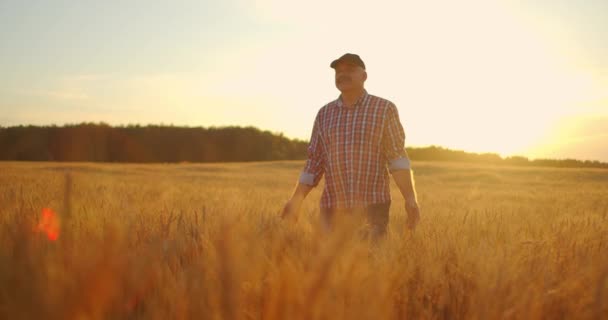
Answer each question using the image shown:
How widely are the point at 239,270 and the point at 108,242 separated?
11.9 inches

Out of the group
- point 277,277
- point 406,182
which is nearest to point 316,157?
point 406,182

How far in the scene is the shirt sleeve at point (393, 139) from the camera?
4.33 meters

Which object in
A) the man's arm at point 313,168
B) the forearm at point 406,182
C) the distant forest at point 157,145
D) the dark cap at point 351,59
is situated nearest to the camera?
the forearm at point 406,182

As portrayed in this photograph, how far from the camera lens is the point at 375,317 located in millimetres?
1187

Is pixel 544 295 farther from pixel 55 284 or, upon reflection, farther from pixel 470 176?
pixel 470 176

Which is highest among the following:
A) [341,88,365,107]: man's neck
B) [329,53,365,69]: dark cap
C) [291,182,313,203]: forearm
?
[329,53,365,69]: dark cap

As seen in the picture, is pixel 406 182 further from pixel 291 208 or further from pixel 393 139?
pixel 291 208

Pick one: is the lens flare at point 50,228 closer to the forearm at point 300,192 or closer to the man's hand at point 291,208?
the man's hand at point 291,208

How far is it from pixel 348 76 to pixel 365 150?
638 millimetres

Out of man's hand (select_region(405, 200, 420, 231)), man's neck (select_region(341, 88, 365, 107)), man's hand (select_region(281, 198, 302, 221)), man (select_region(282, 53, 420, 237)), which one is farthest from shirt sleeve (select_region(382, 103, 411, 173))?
man's hand (select_region(281, 198, 302, 221))

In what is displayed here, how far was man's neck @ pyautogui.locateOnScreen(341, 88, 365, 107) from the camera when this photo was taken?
14.4 ft

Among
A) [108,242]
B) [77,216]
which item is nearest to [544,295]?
[108,242]

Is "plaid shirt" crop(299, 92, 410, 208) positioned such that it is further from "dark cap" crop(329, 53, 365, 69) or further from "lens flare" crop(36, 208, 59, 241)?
"lens flare" crop(36, 208, 59, 241)

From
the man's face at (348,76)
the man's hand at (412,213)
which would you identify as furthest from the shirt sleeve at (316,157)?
the man's hand at (412,213)
